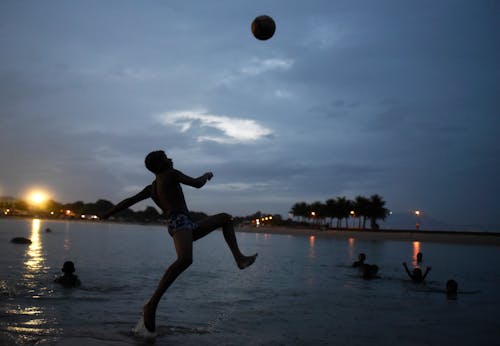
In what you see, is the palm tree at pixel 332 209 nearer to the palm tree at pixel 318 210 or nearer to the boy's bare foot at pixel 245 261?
the palm tree at pixel 318 210

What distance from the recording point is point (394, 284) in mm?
17781

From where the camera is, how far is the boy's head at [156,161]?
673 centimetres

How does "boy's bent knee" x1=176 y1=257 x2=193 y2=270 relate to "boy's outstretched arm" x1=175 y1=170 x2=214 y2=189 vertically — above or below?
below

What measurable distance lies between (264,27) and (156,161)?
13.0 ft

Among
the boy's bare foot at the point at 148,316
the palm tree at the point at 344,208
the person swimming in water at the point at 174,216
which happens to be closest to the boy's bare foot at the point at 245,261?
the person swimming in water at the point at 174,216

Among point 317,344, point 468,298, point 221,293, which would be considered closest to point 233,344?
point 317,344

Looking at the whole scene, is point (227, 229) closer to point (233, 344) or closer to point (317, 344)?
point (233, 344)

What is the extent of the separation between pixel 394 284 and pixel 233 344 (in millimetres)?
12212

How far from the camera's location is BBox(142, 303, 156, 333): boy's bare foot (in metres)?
6.84

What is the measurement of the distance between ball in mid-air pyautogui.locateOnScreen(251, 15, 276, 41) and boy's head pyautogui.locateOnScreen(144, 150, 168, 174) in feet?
12.3

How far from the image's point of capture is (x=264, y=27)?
30.2 ft

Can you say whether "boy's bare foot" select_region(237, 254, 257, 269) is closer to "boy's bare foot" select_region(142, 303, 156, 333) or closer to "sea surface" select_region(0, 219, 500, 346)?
"sea surface" select_region(0, 219, 500, 346)

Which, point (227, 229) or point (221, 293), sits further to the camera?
point (221, 293)

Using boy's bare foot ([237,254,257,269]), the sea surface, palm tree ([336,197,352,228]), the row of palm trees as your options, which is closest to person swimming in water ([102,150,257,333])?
boy's bare foot ([237,254,257,269])
